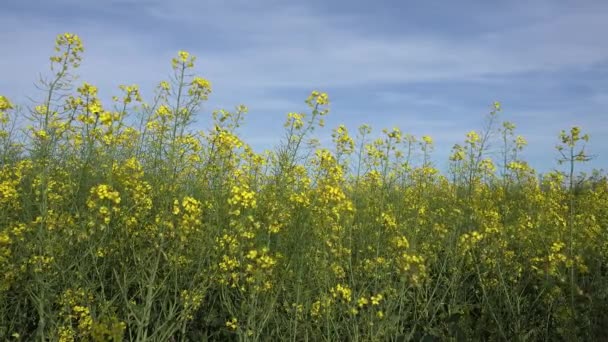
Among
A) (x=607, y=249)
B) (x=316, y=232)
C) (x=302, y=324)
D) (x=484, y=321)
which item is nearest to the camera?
(x=302, y=324)

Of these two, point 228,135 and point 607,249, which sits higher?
point 228,135

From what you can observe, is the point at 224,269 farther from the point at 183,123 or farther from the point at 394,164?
the point at 394,164

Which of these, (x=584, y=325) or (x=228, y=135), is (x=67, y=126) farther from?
(x=584, y=325)

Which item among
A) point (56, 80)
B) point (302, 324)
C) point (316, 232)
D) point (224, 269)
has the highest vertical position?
point (56, 80)

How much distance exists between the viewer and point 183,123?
374 cm

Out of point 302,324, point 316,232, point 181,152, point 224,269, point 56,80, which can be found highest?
point 56,80

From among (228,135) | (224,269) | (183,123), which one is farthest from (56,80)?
(224,269)

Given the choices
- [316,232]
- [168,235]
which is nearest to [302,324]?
[316,232]

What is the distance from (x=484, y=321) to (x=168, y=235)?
2.56 metres

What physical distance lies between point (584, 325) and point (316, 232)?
76.7 inches

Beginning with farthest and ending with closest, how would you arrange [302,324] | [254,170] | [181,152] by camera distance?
[254,170]
[181,152]
[302,324]

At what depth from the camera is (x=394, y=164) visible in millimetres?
6035

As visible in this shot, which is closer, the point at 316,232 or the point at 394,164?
the point at 316,232

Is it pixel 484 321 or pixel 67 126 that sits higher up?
pixel 67 126
